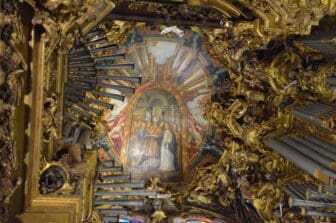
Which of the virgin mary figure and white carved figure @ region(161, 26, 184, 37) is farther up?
white carved figure @ region(161, 26, 184, 37)

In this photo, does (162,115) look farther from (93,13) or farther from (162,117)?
(93,13)

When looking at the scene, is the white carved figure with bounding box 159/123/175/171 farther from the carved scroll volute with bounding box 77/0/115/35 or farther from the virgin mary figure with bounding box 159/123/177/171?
the carved scroll volute with bounding box 77/0/115/35

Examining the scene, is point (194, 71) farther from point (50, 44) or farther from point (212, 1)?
point (50, 44)

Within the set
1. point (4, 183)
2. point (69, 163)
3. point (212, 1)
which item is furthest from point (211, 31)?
point (4, 183)

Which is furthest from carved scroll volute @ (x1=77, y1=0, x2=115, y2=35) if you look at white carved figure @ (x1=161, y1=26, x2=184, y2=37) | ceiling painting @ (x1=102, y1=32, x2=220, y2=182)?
ceiling painting @ (x1=102, y1=32, x2=220, y2=182)

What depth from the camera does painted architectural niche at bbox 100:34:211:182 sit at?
9.84 metres

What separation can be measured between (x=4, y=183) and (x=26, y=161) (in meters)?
0.79

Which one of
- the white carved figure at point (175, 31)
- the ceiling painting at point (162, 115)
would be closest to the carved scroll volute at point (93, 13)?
the white carved figure at point (175, 31)

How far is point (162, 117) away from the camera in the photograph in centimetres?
1025

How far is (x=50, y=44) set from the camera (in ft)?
15.9

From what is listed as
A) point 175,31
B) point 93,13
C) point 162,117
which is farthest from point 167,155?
point 93,13

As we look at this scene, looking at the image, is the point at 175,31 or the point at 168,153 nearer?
the point at 175,31

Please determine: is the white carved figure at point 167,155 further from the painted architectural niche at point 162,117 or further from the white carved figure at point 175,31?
the white carved figure at point 175,31

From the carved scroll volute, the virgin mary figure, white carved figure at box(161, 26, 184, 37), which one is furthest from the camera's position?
the virgin mary figure
